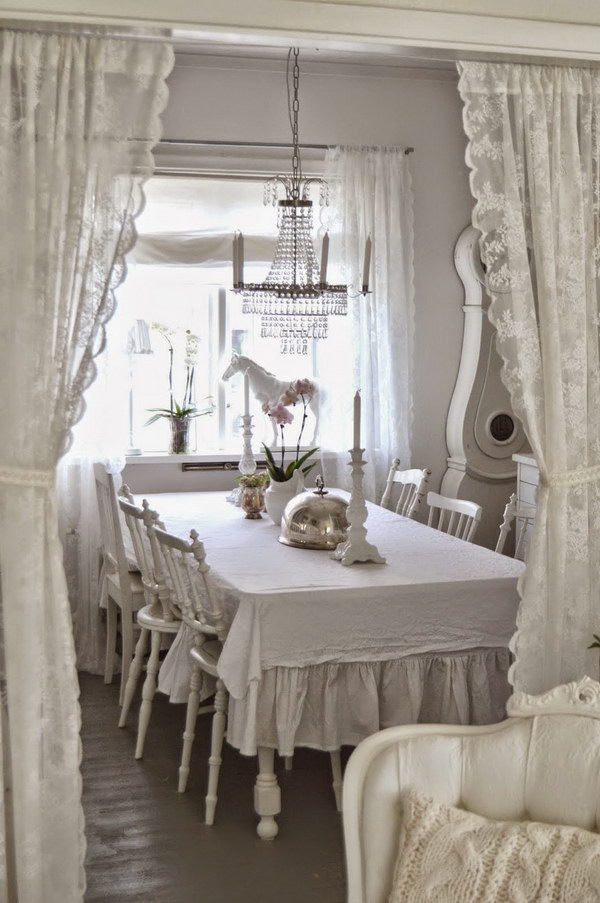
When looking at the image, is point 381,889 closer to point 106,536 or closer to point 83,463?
point 106,536

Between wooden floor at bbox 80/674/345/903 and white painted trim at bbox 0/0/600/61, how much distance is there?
2.15 m

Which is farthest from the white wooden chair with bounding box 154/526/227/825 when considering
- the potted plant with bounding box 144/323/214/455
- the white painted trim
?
the potted plant with bounding box 144/323/214/455

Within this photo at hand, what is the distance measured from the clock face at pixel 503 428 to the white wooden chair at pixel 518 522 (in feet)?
1.59

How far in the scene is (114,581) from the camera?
4422 mm

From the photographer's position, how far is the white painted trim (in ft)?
7.54

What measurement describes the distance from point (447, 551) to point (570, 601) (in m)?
1.01

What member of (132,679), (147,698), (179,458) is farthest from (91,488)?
(147,698)

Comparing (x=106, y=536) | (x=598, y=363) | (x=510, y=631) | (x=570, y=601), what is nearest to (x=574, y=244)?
(x=598, y=363)

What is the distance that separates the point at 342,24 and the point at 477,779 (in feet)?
5.37

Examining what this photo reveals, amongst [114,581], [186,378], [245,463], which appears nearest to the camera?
[114,581]

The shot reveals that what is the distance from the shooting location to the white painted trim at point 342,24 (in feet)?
7.54

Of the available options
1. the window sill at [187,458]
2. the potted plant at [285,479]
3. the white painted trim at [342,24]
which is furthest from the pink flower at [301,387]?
the white painted trim at [342,24]

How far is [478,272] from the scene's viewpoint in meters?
5.22

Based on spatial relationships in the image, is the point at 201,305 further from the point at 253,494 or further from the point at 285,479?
the point at 285,479
